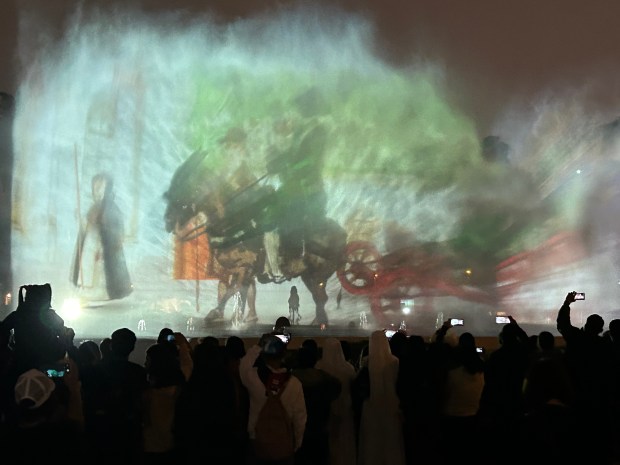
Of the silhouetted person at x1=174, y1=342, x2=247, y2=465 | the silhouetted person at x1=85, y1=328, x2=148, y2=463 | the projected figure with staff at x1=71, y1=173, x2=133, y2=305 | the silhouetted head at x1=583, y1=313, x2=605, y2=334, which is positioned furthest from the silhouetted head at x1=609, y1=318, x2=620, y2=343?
the projected figure with staff at x1=71, y1=173, x2=133, y2=305

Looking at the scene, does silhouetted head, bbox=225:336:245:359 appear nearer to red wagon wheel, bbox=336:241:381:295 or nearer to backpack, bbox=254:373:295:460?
backpack, bbox=254:373:295:460

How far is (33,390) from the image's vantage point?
3520mm

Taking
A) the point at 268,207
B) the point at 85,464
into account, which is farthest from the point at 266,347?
the point at 268,207

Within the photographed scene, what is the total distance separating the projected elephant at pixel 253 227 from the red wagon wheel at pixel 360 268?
45cm

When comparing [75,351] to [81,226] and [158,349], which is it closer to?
[158,349]

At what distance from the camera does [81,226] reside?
32188 millimetres

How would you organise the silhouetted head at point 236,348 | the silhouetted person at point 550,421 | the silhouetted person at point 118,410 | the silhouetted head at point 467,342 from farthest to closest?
the silhouetted head at point 467,342 < the silhouetted head at point 236,348 < the silhouetted person at point 118,410 < the silhouetted person at point 550,421

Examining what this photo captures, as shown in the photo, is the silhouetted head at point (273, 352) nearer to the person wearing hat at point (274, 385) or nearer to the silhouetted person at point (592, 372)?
the person wearing hat at point (274, 385)

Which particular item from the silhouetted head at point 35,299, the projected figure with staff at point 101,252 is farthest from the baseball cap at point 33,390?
the projected figure with staff at point 101,252

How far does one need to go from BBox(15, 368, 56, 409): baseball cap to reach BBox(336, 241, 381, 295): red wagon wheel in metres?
29.8

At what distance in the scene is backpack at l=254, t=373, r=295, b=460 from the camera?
512 cm

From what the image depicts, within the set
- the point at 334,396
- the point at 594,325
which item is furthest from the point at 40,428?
the point at 594,325

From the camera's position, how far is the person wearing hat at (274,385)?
5094mm

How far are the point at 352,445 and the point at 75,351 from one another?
2.36 meters
